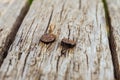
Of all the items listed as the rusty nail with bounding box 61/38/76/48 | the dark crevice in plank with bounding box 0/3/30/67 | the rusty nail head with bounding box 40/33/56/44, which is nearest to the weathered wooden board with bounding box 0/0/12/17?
the dark crevice in plank with bounding box 0/3/30/67

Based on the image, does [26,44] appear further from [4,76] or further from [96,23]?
[96,23]

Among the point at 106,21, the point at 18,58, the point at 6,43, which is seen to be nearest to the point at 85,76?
the point at 18,58

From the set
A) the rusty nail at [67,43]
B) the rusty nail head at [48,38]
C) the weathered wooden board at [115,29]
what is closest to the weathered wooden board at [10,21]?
the rusty nail head at [48,38]

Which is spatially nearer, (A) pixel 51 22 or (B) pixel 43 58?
(B) pixel 43 58

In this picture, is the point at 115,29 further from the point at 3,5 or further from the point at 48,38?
the point at 3,5

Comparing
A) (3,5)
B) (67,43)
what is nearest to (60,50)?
(67,43)

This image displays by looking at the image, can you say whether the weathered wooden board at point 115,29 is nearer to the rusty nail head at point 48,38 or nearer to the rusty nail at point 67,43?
the rusty nail at point 67,43
